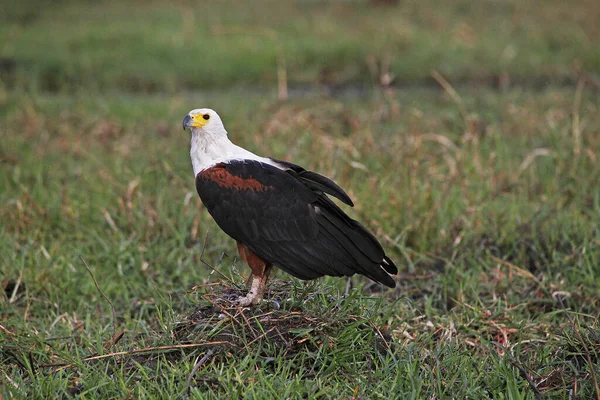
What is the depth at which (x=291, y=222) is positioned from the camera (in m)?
3.69

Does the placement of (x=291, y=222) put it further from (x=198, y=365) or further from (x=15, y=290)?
(x=15, y=290)

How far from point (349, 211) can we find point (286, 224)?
5.84 ft

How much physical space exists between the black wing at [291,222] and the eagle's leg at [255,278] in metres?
0.05

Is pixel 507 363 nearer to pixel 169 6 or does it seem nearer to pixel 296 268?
pixel 296 268

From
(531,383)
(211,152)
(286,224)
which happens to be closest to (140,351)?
(286,224)

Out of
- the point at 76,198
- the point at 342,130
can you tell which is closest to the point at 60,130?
the point at 76,198

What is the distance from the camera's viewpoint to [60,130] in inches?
287

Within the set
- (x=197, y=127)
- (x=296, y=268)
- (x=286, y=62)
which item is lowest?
(x=286, y=62)

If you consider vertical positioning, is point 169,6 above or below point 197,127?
below

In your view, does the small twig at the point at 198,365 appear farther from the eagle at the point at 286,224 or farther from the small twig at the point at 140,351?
the eagle at the point at 286,224

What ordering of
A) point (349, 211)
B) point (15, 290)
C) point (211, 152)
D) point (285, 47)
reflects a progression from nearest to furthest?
point (211, 152), point (15, 290), point (349, 211), point (285, 47)

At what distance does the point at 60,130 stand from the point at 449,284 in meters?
4.14

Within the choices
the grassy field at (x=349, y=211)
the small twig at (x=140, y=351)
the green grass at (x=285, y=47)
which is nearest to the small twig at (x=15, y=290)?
the grassy field at (x=349, y=211)

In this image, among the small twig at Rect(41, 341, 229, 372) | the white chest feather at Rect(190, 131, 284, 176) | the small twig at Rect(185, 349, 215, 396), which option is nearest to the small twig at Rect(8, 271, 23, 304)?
the small twig at Rect(41, 341, 229, 372)
